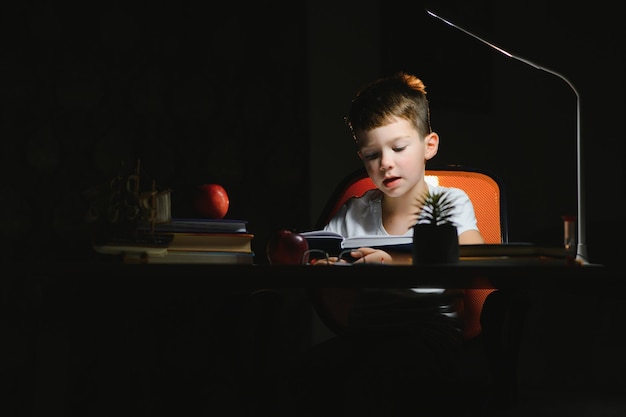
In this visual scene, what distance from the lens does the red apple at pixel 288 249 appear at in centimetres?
138

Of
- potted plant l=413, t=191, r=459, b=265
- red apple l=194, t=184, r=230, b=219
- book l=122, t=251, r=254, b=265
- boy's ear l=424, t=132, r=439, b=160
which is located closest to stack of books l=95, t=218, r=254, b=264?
book l=122, t=251, r=254, b=265

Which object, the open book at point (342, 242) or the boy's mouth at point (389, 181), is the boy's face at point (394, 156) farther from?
the open book at point (342, 242)

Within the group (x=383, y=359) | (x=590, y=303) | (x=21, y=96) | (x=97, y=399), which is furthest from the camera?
(x=590, y=303)

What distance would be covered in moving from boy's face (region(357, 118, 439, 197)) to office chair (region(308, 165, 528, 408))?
0.15 metres

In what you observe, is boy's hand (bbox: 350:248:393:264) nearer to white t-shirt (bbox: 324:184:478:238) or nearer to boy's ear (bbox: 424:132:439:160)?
white t-shirt (bbox: 324:184:478:238)

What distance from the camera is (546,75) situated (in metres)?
3.37

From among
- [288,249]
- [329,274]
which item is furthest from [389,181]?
[329,274]

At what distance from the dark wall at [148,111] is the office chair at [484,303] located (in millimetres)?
829

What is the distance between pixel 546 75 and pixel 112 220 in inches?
102

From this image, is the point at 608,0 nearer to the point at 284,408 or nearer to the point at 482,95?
the point at 482,95

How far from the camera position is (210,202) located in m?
1.52

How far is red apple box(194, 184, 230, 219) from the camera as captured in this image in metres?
1.52

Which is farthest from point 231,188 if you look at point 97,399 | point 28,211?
point 97,399

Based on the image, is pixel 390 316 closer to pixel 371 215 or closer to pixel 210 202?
pixel 371 215
